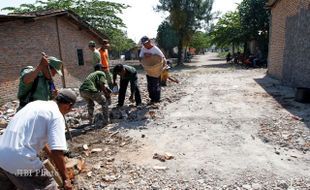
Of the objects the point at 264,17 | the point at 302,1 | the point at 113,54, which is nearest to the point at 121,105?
the point at 302,1

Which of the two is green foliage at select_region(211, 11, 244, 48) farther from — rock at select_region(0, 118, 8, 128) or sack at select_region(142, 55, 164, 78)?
rock at select_region(0, 118, 8, 128)

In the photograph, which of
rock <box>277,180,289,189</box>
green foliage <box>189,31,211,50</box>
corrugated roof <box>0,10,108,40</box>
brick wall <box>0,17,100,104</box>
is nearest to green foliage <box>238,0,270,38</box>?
green foliage <box>189,31,211,50</box>

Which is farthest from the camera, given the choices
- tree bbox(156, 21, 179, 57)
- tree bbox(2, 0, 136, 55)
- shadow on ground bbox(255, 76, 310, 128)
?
tree bbox(156, 21, 179, 57)

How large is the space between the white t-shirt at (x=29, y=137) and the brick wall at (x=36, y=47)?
939cm

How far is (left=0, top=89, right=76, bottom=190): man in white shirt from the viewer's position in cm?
246

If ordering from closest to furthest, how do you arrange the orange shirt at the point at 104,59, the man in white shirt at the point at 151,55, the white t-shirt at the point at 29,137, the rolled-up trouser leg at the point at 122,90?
the white t-shirt at the point at 29,137, the man in white shirt at the point at 151,55, the rolled-up trouser leg at the point at 122,90, the orange shirt at the point at 104,59

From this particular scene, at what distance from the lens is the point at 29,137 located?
2.48m

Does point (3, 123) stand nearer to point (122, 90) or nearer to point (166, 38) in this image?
point (122, 90)

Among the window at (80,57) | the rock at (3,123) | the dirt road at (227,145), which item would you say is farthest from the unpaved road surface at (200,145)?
the window at (80,57)

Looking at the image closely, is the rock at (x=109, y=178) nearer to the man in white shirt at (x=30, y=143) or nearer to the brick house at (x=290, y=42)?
the man in white shirt at (x=30, y=143)

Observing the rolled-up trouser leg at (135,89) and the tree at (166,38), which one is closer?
the rolled-up trouser leg at (135,89)

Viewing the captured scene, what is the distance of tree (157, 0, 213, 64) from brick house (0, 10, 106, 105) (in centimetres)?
1325

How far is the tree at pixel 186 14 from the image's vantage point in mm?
27641

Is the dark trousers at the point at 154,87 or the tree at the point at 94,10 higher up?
the tree at the point at 94,10
